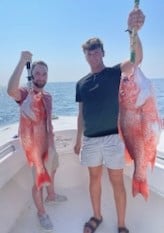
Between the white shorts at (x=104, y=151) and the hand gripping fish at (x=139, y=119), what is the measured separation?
0.68 metres

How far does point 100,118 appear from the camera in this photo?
2623 millimetres

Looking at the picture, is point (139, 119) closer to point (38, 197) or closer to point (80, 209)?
point (38, 197)

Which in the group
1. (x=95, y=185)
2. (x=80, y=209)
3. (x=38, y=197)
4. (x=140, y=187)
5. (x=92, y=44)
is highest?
(x=92, y=44)

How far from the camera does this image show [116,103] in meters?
2.59

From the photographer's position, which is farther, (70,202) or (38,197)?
(70,202)

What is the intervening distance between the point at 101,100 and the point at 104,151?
42 cm

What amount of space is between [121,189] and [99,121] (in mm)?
588

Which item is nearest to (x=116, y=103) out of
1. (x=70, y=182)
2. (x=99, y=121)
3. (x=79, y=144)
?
(x=99, y=121)

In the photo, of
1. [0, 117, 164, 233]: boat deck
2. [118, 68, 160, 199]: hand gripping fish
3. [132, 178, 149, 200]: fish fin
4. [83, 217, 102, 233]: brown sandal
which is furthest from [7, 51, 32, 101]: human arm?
[83, 217, 102, 233]: brown sandal

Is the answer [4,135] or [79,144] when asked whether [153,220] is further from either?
[4,135]

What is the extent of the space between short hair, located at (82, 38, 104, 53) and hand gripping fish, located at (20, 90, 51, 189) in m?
0.63

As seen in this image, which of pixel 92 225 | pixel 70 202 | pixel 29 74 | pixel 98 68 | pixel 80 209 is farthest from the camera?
pixel 70 202

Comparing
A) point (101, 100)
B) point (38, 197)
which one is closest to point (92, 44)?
point (101, 100)

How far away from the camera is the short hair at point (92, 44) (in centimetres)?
258
